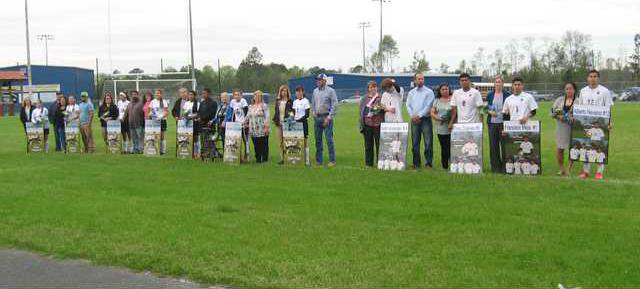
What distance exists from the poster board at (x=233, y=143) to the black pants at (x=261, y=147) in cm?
34

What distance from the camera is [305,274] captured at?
6.61 metres

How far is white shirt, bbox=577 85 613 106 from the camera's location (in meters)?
11.9

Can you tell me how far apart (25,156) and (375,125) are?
10.7 meters

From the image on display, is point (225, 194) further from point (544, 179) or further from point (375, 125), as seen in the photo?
point (544, 179)

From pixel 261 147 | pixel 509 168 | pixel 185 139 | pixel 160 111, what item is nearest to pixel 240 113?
pixel 261 147

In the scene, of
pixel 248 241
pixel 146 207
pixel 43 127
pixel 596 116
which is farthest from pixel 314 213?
pixel 43 127

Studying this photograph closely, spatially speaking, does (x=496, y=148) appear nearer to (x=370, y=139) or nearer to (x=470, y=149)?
(x=470, y=149)

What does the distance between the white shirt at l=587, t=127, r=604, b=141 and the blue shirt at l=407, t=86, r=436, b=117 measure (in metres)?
2.97

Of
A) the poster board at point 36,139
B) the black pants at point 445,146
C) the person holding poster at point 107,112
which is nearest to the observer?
the black pants at point 445,146

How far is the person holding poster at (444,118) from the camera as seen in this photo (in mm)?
13625

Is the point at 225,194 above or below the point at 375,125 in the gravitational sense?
below

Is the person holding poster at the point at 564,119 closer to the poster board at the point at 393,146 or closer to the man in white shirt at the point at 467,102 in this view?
the man in white shirt at the point at 467,102

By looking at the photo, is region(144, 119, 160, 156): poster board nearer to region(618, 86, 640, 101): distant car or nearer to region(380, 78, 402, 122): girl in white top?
region(380, 78, 402, 122): girl in white top

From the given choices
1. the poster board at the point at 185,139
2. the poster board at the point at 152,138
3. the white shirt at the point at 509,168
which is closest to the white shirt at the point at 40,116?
the poster board at the point at 152,138
